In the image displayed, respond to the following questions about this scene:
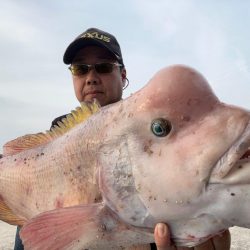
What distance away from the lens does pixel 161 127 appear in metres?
2.52

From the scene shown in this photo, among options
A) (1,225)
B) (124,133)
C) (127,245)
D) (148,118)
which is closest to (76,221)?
(127,245)

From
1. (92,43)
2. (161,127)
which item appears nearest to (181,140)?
(161,127)

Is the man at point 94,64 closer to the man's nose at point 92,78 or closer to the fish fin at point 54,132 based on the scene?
the man's nose at point 92,78

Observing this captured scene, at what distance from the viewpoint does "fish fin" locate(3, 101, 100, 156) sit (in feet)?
10.9

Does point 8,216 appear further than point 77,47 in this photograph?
No

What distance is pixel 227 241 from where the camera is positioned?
369 cm

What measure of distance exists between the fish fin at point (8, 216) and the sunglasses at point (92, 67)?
7.43 ft

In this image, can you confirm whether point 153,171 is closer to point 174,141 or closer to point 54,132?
point 174,141

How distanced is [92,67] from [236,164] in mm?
3883

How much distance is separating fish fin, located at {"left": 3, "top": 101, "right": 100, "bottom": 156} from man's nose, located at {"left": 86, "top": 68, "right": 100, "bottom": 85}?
183 centimetres

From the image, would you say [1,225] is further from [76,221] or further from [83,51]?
[76,221]

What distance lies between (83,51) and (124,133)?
10.9 feet

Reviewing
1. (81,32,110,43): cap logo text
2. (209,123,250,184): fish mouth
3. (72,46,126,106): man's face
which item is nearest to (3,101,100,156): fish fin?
(209,123,250,184): fish mouth

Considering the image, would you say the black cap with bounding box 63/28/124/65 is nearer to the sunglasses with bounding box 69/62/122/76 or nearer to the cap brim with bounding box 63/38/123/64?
the cap brim with bounding box 63/38/123/64
